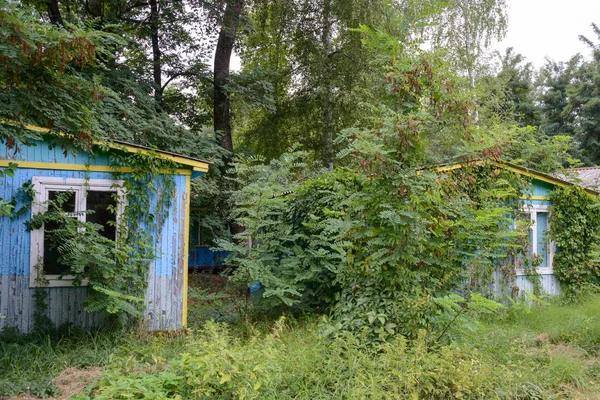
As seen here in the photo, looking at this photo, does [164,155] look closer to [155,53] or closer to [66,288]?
[66,288]

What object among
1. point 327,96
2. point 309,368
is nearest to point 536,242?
point 309,368

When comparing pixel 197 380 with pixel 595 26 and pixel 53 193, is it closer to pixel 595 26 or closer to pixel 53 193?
pixel 53 193

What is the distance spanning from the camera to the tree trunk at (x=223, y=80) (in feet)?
48.5

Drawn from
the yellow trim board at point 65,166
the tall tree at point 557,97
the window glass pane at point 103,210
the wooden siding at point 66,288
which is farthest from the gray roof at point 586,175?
the tall tree at point 557,97

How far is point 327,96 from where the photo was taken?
57.4ft

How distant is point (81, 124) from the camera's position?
532 centimetres

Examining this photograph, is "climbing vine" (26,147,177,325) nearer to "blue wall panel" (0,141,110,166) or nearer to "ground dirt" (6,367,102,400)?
"blue wall panel" (0,141,110,166)

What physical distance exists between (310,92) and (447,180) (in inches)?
526

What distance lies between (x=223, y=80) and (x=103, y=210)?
837cm

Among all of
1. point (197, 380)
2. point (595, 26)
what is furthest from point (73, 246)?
point (595, 26)

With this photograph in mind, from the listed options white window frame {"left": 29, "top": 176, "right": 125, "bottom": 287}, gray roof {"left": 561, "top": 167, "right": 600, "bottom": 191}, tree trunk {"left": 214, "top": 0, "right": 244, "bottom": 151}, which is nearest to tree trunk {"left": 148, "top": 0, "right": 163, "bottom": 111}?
tree trunk {"left": 214, "top": 0, "right": 244, "bottom": 151}

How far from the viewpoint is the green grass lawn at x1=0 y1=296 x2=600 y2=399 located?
14.6 feet

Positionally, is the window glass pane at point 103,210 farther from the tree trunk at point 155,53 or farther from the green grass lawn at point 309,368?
the tree trunk at point 155,53

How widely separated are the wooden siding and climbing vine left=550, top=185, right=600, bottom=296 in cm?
789
